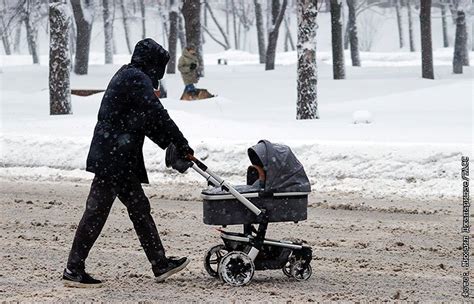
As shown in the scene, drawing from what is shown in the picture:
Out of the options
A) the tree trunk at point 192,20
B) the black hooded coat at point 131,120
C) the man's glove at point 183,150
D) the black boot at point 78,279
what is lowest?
the black boot at point 78,279

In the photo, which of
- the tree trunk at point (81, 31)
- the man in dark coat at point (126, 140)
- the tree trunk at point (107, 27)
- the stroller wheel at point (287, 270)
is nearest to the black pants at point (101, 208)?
the man in dark coat at point (126, 140)

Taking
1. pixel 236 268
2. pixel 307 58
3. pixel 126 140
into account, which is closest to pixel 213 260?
pixel 236 268

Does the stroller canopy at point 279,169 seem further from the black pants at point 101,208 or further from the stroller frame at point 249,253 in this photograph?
the black pants at point 101,208

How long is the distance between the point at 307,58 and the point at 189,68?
560cm

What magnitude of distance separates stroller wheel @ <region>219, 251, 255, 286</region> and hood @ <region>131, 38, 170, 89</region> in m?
1.43

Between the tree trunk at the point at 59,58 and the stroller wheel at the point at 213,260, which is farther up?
the tree trunk at the point at 59,58

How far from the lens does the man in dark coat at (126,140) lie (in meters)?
7.70

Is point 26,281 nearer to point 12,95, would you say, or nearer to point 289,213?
point 289,213

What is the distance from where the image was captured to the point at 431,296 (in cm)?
760

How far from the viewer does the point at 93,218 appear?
7867 mm

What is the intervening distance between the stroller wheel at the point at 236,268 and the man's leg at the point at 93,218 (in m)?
0.97

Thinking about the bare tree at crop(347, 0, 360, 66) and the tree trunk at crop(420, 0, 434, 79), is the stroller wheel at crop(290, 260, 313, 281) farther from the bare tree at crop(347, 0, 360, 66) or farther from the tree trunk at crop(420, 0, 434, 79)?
the bare tree at crop(347, 0, 360, 66)

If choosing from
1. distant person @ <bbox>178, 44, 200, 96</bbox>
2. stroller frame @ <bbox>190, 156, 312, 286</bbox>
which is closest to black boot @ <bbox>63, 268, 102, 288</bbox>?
stroller frame @ <bbox>190, 156, 312, 286</bbox>

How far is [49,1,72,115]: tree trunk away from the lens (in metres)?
22.0
